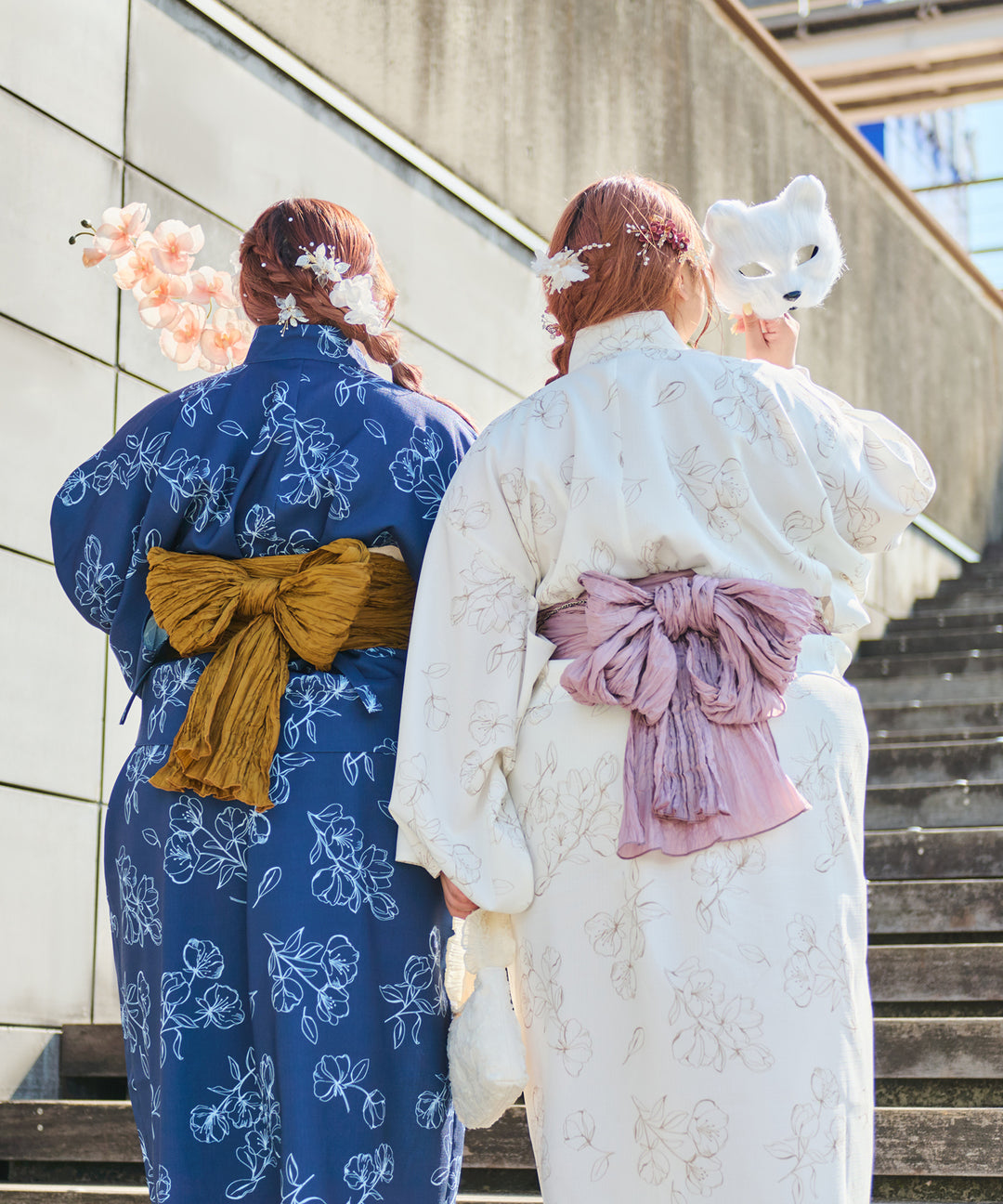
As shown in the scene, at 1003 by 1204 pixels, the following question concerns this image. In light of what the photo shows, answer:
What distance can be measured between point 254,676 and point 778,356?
3.25 ft

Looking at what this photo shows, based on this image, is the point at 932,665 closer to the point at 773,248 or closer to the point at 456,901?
the point at 773,248

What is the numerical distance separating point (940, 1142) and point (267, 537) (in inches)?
67.3

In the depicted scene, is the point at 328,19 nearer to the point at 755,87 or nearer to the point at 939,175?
the point at 755,87

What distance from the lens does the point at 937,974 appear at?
3762 mm

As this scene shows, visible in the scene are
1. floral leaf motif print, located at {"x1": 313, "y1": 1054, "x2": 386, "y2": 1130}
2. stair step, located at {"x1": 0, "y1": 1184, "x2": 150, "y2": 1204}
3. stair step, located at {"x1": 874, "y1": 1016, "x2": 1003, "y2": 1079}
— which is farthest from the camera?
stair step, located at {"x1": 874, "y1": 1016, "x2": 1003, "y2": 1079}

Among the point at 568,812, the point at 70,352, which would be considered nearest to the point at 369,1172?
the point at 568,812

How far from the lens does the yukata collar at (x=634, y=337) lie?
2432mm

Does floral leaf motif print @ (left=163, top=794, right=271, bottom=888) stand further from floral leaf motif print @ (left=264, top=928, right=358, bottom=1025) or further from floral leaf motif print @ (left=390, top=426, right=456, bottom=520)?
floral leaf motif print @ (left=390, top=426, right=456, bottom=520)

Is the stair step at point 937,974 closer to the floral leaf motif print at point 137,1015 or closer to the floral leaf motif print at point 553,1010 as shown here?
the floral leaf motif print at point 553,1010

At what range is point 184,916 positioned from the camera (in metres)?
2.39

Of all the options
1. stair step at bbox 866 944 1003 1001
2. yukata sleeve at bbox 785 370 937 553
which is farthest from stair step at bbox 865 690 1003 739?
yukata sleeve at bbox 785 370 937 553

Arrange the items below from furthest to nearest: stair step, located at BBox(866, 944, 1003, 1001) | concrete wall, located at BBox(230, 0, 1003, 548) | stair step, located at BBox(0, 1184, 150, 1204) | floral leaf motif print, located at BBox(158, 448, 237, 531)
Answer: concrete wall, located at BBox(230, 0, 1003, 548) → stair step, located at BBox(866, 944, 1003, 1001) → stair step, located at BBox(0, 1184, 150, 1204) → floral leaf motif print, located at BBox(158, 448, 237, 531)

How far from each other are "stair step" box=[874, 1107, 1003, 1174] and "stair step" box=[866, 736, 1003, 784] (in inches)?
90.2

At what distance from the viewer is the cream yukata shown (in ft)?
6.92
